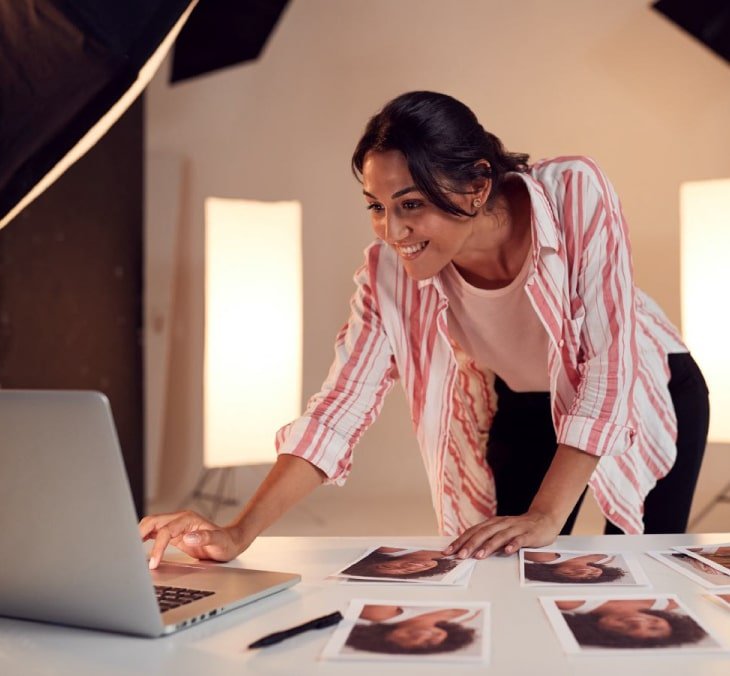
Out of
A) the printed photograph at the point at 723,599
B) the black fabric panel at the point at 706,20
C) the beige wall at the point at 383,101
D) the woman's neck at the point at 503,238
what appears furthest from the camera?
the beige wall at the point at 383,101

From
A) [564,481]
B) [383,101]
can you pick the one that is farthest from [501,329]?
[383,101]

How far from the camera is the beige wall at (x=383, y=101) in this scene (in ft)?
15.0

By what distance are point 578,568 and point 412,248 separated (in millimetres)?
554

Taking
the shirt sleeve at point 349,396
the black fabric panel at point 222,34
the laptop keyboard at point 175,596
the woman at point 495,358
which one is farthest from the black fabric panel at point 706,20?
the laptop keyboard at point 175,596

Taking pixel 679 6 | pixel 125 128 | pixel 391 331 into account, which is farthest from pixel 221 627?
pixel 679 6

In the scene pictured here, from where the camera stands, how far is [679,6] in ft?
14.6

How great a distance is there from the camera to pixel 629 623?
830 mm

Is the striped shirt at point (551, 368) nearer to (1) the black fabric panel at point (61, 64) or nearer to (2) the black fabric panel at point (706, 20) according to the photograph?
(1) the black fabric panel at point (61, 64)

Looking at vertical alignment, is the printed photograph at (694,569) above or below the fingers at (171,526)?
below

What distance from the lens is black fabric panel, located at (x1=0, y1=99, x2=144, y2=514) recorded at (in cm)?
360

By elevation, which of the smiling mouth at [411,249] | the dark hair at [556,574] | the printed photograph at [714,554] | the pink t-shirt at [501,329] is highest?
the smiling mouth at [411,249]

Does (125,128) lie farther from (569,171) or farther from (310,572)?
(310,572)

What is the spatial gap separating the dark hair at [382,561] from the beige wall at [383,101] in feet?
12.2

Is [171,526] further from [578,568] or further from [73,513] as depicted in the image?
[578,568]
